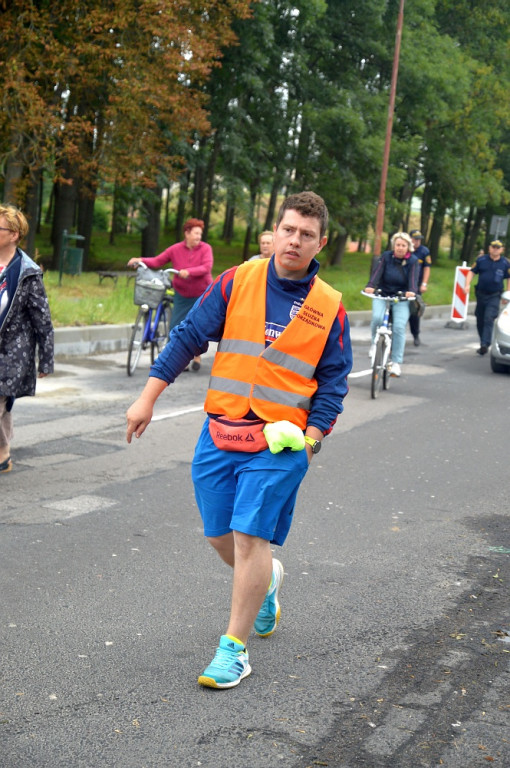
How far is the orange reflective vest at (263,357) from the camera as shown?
4008mm

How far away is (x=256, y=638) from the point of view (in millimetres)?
4617

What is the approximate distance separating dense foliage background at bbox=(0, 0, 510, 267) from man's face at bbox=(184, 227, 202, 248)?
9127 millimetres

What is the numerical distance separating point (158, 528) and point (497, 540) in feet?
6.72

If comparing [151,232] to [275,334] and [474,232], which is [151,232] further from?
[474,232]

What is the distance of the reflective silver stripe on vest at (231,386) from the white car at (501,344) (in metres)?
11.9

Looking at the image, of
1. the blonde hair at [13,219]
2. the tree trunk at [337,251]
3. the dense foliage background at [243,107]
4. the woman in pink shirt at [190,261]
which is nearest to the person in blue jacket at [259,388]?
the blonde hair at [13,219]

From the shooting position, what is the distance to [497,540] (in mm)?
6477

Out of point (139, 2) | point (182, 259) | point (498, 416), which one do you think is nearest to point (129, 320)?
point (182, 259)

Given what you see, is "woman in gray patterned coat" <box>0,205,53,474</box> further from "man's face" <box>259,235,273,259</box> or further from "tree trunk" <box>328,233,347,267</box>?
"tree trunk" <box>328,233,347,267</box>

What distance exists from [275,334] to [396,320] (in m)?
9.37

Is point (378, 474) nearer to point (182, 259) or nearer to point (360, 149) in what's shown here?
point (182, 259)

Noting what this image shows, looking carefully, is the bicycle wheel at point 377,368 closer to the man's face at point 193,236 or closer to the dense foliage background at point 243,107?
the man's face at point 193,236

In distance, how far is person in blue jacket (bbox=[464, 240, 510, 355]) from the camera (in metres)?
18.0

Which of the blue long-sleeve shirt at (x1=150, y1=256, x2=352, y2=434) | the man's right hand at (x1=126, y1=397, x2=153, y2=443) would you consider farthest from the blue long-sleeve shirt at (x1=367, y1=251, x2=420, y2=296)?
the man's right hand at (x1=126, y1=397, x2=153, y2=443)
